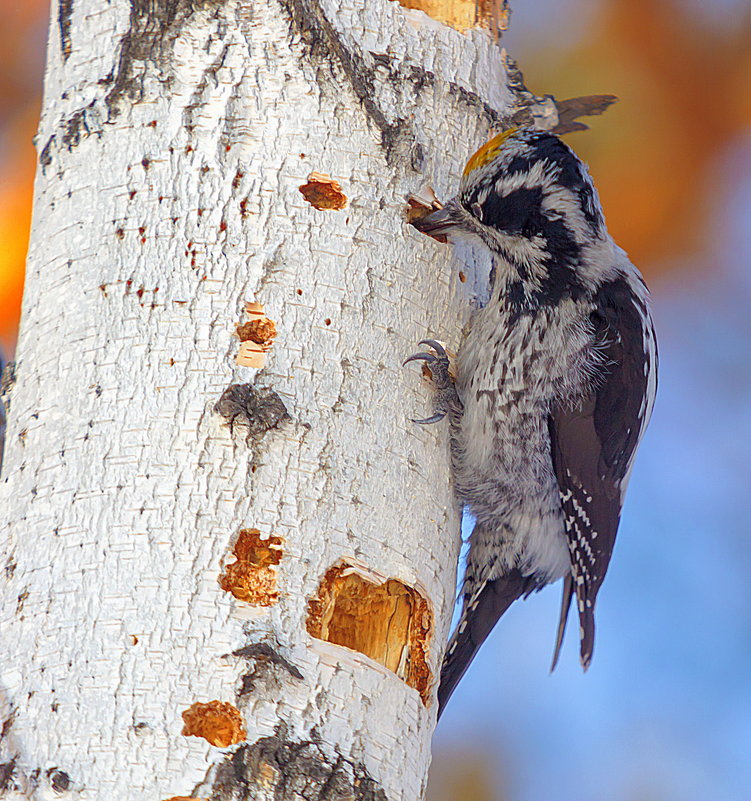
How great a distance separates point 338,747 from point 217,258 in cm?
68

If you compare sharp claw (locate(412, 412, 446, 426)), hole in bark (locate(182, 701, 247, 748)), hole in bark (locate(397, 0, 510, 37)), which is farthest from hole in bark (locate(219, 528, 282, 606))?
hole in bark (locate(397, 0, 510, 37))

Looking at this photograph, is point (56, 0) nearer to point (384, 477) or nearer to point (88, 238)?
point (88, 238)

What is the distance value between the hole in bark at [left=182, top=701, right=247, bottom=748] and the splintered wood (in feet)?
1.50

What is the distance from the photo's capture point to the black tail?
221 cm

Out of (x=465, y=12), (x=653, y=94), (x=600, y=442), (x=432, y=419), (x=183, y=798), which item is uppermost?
(x=653, y=94)

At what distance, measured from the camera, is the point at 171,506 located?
4.34 ft

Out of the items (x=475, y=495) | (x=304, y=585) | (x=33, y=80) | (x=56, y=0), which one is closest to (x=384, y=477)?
(x=304, y=585)

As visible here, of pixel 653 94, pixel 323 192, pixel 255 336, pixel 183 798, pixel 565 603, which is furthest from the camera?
pixel 653 94

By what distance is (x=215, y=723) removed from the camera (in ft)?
3.99

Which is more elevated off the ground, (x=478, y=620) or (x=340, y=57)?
(x=340, y=57)

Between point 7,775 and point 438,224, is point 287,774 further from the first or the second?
point 438,224

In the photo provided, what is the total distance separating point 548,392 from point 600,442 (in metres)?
0.16

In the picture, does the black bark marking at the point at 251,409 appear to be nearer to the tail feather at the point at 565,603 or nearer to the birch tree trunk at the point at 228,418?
the birch tree trunk at the point at 228,418

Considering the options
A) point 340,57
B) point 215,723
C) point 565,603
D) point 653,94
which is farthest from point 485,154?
point 653,94
